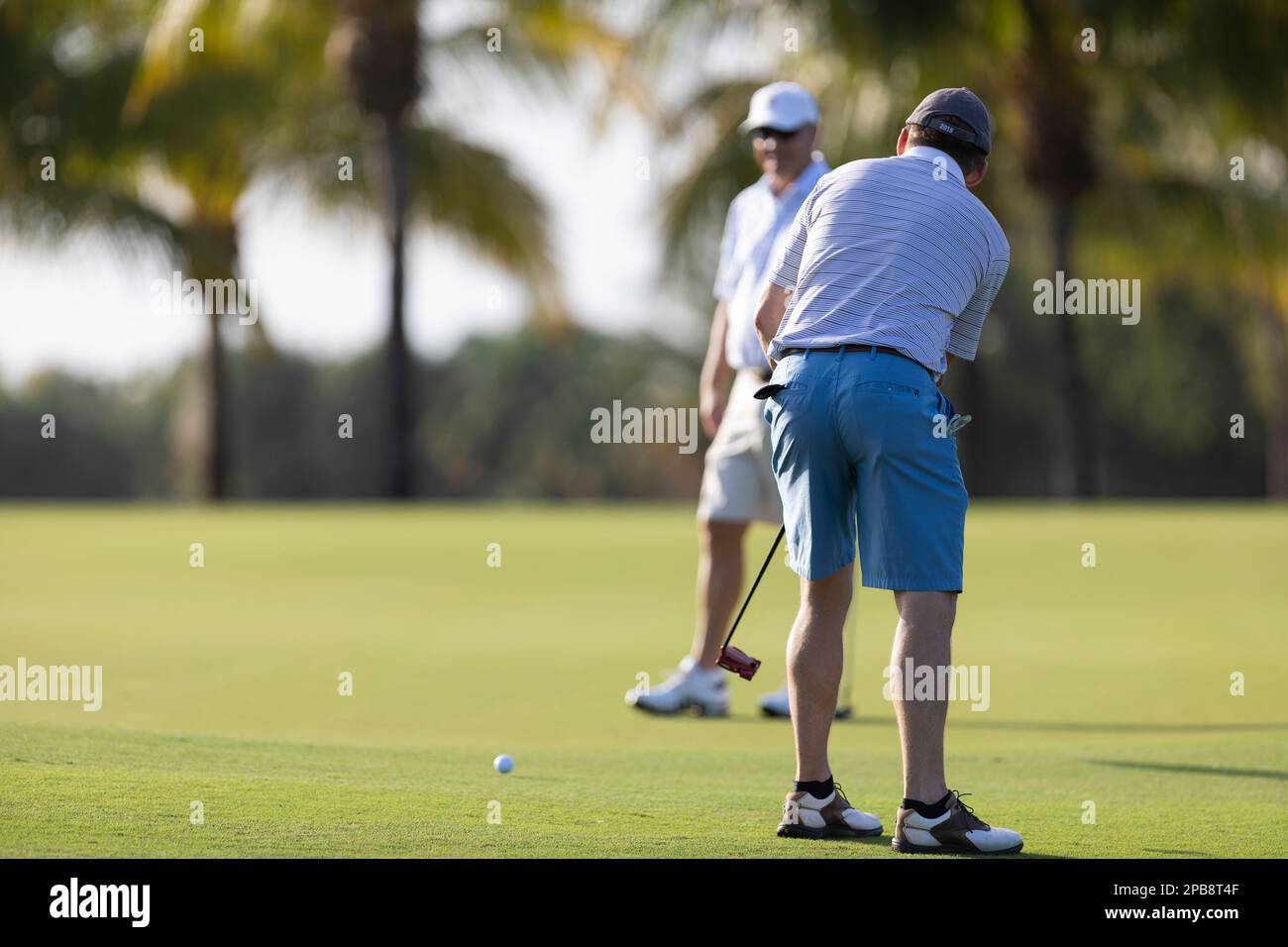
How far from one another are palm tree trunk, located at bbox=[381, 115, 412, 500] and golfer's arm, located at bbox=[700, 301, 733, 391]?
51.2ft

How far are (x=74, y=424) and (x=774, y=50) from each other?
19.2 metres

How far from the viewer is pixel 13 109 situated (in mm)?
24750

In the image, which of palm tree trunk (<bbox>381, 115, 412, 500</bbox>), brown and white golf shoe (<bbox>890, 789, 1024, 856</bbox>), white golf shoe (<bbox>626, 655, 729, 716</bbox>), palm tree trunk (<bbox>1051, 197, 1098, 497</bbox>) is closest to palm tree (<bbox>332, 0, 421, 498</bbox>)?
palm tree trunk (<bbox>381, 115, 412, 500</bbox>)

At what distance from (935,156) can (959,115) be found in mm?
118

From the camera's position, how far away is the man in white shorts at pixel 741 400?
6797 millimetres

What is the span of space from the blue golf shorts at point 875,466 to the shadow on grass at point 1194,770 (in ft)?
5.64

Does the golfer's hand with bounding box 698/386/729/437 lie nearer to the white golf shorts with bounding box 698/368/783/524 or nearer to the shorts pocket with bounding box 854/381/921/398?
the white golf shorts with bounding box 698/368/783/524

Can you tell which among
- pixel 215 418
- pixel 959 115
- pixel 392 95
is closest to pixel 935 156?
pixel 959 115

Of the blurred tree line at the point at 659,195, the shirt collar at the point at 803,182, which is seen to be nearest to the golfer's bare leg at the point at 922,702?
the shirt collar at the point at 803,182

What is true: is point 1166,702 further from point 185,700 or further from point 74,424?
point 74,424

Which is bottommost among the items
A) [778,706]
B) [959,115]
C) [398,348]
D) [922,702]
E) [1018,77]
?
[778,706]

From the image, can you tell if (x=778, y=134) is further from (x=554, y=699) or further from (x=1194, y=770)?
(x=1194, y=770)

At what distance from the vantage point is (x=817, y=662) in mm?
4598
